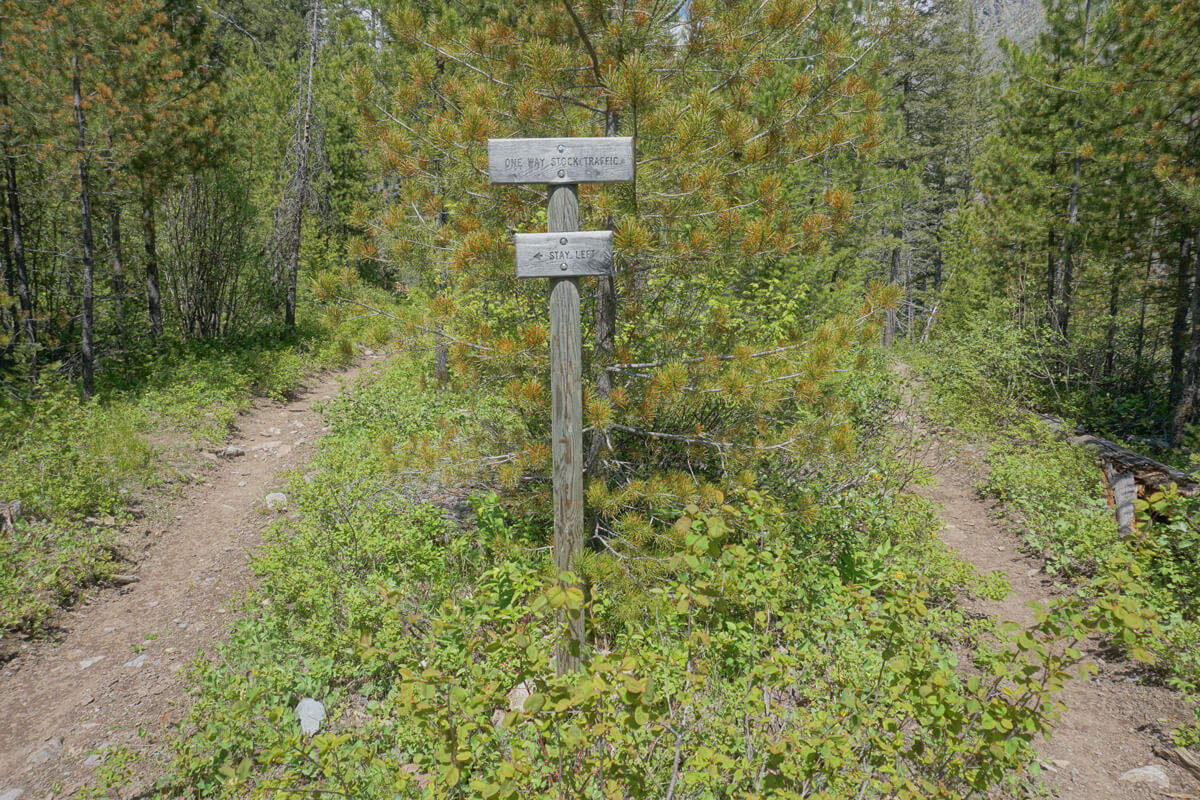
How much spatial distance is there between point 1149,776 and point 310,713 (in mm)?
4775

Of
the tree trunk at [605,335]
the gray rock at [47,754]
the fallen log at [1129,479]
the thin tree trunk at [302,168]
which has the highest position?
the thin tree trunk at [302,168]

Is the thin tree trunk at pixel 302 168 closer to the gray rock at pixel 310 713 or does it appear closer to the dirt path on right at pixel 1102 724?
the gray rock at pixel 310 713

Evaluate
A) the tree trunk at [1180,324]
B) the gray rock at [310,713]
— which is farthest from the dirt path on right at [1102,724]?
the tree trunk at [1180,324]

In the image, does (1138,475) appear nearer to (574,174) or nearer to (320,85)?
(574,174)

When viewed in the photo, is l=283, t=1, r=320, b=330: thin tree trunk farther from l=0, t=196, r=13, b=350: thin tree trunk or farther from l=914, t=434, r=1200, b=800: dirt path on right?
l=914, t=434, r=1200, b=800: dirt path on right

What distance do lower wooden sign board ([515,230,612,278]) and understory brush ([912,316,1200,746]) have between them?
2514mm

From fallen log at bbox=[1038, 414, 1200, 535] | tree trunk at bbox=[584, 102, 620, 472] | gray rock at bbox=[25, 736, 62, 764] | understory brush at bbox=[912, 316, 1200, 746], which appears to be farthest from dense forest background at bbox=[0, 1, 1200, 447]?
gray rock at bbox=[25, 736, 62, 764]

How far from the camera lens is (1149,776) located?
10.6 ft

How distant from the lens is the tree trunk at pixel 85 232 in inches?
292

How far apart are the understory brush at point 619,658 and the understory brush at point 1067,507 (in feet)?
2.35

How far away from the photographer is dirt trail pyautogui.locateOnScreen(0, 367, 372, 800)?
3234mm

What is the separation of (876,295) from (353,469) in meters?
4.92

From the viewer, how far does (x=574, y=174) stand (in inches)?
116

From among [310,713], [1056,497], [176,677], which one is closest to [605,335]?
[310,713]
